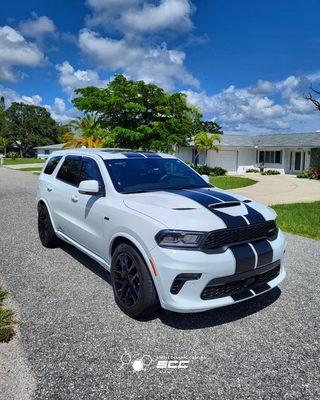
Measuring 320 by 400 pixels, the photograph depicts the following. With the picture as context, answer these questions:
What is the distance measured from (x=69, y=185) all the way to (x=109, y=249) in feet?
5.68

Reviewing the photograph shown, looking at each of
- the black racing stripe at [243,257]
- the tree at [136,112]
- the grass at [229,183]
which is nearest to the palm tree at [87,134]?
the tree at [136,112]

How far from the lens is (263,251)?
12.0 ft

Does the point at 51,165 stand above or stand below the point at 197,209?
above

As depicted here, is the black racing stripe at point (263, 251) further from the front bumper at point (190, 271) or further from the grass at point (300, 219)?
the grass at point (300, 219)

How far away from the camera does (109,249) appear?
13.8 feet

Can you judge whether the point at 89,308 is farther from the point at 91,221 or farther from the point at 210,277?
the point at 210,277

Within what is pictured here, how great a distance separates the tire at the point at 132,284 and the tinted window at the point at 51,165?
2.96 m

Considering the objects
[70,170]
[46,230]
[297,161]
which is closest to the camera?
[70,170]

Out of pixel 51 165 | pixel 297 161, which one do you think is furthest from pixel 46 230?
pixel 297 161

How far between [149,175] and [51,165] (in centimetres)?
256

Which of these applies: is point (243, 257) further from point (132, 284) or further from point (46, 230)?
point (46, 230)

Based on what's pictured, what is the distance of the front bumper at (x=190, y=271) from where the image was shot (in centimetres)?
329

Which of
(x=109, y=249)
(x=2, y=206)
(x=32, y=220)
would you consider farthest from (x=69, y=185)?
(x=2, y=206)

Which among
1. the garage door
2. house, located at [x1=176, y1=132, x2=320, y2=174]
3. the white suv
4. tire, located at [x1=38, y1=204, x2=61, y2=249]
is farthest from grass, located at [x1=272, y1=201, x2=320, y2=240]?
the garage door
